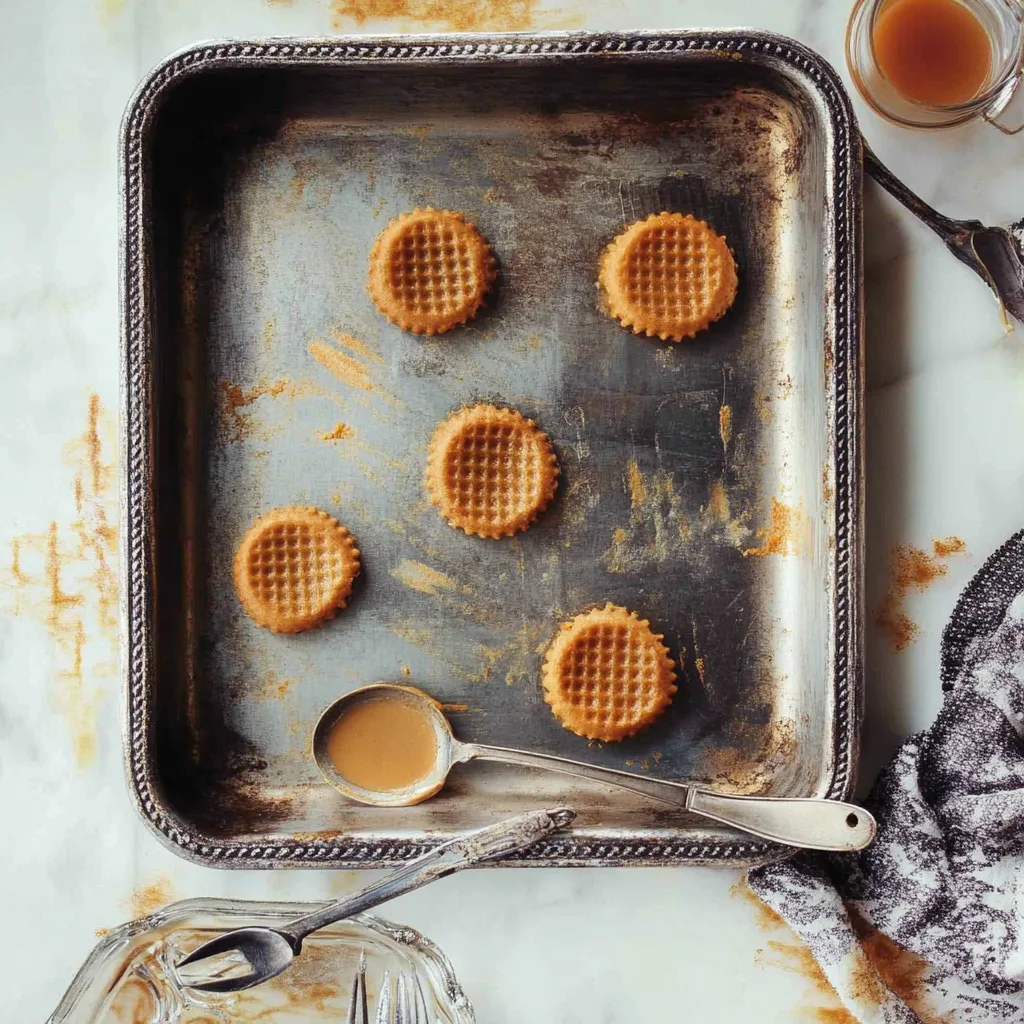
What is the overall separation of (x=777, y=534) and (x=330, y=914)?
862 mm

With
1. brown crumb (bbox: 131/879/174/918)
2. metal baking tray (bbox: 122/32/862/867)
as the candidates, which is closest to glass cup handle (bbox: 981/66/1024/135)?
metal baking tray (bbox: 122/32/862/867)

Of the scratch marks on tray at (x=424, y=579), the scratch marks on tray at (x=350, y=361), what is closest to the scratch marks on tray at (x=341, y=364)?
the scratch marks on tray at (x=350, y=361)

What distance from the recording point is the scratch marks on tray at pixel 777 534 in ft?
4.95

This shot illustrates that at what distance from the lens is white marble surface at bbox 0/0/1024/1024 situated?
1519 mm

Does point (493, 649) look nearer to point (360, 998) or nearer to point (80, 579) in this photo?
point (360, 998)

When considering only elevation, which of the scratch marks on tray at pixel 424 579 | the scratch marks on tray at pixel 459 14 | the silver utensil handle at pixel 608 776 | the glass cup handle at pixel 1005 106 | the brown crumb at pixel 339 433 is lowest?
the silver utensil handle at pixel 608 776

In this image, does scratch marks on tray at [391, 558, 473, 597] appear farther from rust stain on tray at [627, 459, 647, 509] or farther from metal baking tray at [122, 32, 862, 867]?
rust stain on tray at [627, 459, 647, 509]

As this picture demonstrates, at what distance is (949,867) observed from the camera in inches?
57.4

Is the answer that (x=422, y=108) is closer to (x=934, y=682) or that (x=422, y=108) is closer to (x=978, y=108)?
(x=978, y=108)

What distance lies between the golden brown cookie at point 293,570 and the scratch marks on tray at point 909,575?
842 mm

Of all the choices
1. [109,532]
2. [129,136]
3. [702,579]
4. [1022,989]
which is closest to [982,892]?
[1022,989]

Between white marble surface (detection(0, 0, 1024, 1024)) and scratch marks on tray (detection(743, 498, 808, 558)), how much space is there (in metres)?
0.13

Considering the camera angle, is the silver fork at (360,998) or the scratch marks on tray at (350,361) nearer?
the silver fork at (360,998)

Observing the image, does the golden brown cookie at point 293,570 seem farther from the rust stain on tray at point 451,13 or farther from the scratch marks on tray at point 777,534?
the rust stain on tray at point 451,13
